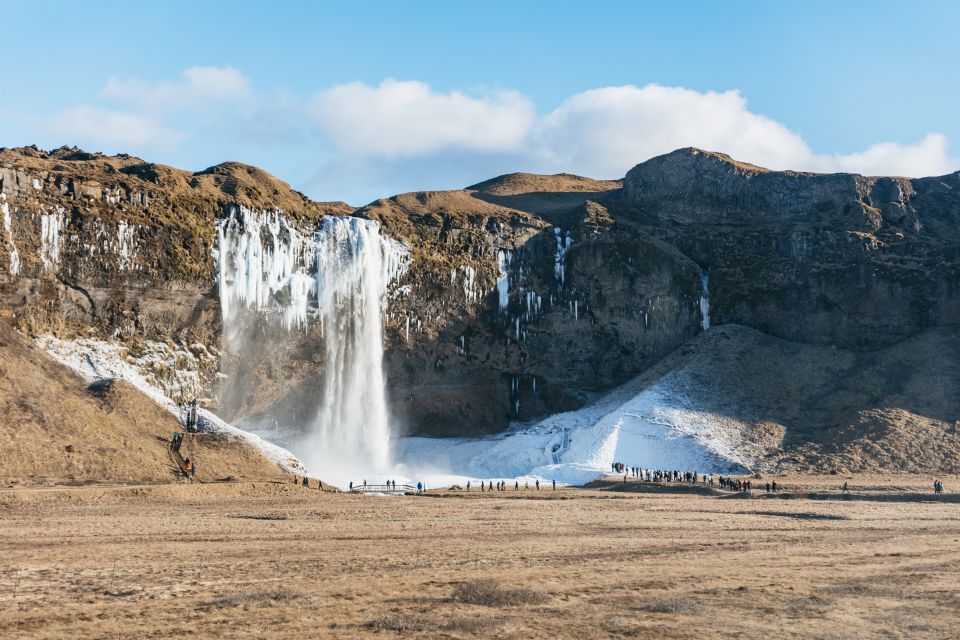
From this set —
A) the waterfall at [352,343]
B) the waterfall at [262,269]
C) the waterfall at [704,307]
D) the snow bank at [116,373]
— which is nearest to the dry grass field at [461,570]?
the snow bank at [116,373]

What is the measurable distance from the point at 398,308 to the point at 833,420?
1205 inches

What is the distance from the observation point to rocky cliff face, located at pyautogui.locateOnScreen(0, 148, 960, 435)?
63.8m

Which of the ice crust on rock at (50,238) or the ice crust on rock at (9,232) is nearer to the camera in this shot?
the ice crust on rock at (9,232)

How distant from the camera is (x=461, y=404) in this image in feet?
231

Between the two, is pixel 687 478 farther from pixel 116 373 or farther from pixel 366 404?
pixel 116 373

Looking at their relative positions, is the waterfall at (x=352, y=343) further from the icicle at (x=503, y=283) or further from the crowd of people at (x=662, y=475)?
the crowd of people at (x=662, y=475)

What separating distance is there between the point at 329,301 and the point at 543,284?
17461 millimetres

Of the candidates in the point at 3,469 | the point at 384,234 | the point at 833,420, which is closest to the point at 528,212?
the point at 384,234

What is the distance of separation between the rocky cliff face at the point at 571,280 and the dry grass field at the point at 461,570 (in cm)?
2483

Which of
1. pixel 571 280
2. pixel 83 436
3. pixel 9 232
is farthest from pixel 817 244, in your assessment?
pixel 9 232

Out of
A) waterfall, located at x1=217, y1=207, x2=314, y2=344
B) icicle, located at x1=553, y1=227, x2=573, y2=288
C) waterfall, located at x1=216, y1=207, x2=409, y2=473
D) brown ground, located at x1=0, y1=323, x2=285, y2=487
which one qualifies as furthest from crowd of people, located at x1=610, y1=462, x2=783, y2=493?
waterfall, located at x1=217, y1=207, x2=314, y2=344

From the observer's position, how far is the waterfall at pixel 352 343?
216 ft

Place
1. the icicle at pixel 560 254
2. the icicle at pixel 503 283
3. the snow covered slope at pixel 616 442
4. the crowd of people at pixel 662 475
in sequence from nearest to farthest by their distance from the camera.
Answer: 1. the crowd of people at pixel 662 475
2. the snow covered slope at pixel 616 442
3. the icicle at pixel 503 283
4. the icicle at pixel 560 254

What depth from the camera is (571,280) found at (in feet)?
247
